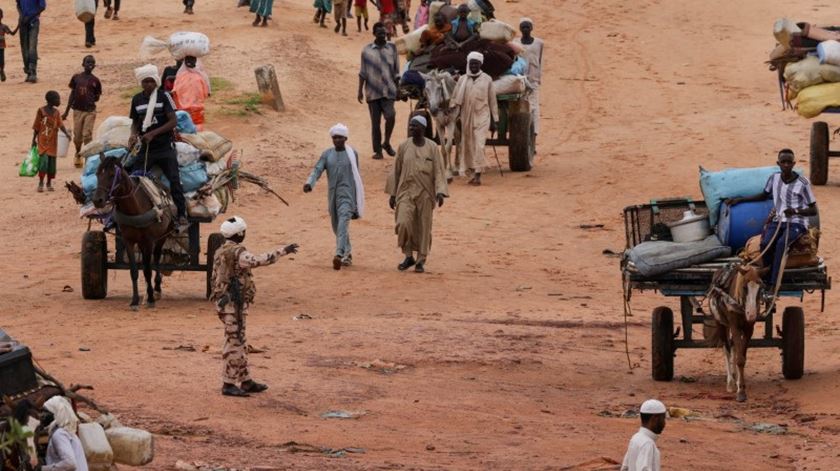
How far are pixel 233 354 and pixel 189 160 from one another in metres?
5.59

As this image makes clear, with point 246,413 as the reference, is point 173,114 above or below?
above

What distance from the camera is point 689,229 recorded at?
56.0 feet

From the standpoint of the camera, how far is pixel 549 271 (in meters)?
23.6

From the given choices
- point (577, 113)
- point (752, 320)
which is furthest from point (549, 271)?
point (577, 113)

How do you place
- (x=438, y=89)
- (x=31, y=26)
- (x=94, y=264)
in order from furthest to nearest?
(x=31, y=26) → (x=438, y=89) → (x=94, y=264)

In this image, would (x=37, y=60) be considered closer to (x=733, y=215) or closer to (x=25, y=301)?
(x=25, y=301)

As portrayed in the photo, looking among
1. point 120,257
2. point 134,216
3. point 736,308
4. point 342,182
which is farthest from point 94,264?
point 736,308

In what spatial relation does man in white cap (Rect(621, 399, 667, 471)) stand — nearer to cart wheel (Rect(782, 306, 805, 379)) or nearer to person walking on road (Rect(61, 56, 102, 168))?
cart wheel (Rect(782, 306, 805, 379))

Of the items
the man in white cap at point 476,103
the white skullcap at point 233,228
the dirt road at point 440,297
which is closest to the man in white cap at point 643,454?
the dirt road at point 440,297

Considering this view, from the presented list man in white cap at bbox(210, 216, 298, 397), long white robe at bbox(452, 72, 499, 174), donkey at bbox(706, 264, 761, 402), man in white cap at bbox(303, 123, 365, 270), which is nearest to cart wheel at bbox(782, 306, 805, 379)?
donkey at bbox(706, 264, 761, 402)

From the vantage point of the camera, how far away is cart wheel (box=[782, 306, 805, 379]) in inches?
663

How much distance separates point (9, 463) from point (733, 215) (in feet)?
26.3

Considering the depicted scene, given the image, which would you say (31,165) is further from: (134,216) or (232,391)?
(232,391)

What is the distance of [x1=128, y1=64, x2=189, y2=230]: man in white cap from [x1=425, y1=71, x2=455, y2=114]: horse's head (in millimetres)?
7822
